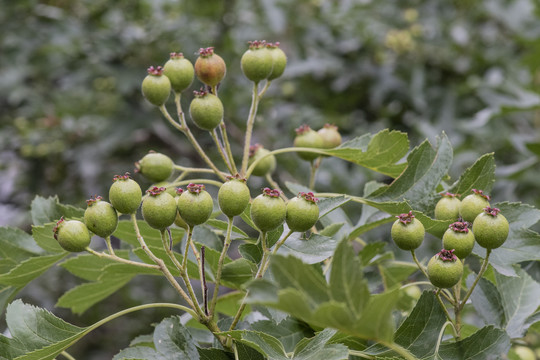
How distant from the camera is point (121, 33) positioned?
150 inches

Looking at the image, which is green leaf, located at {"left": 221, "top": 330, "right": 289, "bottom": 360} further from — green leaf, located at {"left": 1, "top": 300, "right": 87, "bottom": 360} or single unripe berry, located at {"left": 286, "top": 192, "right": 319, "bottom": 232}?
green leaf, located at {"left": 1, "top": 300, "right": 87, "bottom": 360}

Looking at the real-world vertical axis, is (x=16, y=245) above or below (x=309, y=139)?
below

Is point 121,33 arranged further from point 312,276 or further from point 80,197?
point 312,276

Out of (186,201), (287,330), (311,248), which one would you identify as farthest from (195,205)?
(287,330)

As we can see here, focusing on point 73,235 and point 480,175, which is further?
point 480,175

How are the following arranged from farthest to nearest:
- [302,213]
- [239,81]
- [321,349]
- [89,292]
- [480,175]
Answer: [239,81] → [89,292] → [480,175] → [302,213] → [321,349]

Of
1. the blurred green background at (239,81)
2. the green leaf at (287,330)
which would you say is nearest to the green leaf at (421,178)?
the green leaf at (287,330)

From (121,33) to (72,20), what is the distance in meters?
0.32

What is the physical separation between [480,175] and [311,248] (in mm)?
457

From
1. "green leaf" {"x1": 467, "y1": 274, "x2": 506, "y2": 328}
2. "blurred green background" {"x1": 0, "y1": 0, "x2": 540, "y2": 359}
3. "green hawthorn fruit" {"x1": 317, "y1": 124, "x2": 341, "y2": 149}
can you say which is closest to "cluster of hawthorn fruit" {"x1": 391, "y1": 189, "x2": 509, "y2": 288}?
"green leaf" {"x1": 467, "y1": 274, "x2": 506, "y2": 328}

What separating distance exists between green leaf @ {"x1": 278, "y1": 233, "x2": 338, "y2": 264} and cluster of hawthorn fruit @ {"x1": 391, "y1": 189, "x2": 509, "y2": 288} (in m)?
0.15

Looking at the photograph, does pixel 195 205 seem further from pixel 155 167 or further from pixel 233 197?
pixel 155 167

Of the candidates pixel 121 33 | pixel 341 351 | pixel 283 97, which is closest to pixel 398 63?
pixel 283 97

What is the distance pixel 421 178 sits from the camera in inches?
58.1
